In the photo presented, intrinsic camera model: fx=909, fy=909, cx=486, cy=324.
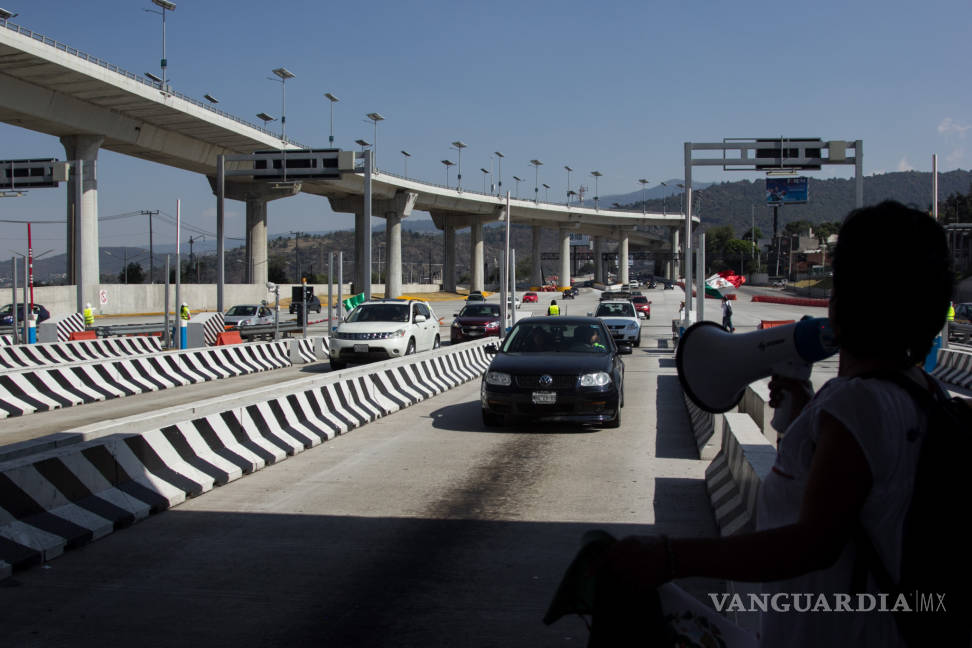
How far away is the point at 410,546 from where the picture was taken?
21.8 ft

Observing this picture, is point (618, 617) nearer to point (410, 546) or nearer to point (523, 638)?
point (523, 638)

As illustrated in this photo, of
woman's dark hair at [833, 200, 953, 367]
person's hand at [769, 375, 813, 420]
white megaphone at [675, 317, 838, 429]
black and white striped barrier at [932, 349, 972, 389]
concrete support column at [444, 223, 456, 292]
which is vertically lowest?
black and white striped barrier at [932, 349, 972, 389]

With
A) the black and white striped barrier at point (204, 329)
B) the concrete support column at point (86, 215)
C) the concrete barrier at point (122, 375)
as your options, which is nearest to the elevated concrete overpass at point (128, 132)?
the concrete support column at point (86, 215)

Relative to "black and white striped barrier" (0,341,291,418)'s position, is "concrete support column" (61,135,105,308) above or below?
above

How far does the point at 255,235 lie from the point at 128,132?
67.9ft

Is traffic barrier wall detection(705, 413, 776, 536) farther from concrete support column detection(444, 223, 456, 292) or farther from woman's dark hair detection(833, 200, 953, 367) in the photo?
concrete support column detection(444, 223, 456, 292)

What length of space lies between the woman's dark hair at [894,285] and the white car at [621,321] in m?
26.8

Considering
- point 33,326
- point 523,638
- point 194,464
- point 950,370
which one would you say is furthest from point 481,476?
point 33,326

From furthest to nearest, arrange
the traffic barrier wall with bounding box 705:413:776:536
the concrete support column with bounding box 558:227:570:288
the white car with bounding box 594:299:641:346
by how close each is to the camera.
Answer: the concrete support column with bounding box 558:227:570:288
the white car with bounding box 594:299:641:346
the traffic barrier wall with bounding box 705:413:776:536

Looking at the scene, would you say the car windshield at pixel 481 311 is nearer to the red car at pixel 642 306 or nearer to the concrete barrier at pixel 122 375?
the concrete barrier at pixel 122 375

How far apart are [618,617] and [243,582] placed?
14.1 feet

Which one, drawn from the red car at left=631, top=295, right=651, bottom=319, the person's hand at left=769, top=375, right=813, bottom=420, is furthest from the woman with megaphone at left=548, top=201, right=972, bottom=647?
the red car at left=631, top=295, right=651, bottom=319

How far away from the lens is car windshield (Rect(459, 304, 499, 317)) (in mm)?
33438

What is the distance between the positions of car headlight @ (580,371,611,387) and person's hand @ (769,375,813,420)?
9802mm
